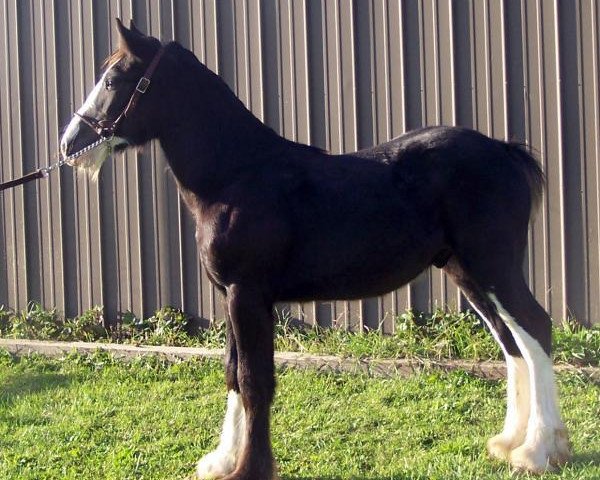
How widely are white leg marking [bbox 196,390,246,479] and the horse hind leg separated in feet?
4.21

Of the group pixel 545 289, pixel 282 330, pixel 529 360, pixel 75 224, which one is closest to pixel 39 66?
pixel 75 224

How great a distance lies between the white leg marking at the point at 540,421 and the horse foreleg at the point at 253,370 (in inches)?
45.5

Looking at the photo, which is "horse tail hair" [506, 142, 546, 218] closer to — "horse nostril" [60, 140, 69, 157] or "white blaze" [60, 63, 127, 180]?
"white blaze" [60, 63, 127, 180]

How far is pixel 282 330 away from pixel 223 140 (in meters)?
2.77

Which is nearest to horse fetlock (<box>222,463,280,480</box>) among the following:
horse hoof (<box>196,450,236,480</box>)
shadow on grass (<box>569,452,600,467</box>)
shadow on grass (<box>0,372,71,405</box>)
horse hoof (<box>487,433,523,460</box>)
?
horse hoof (<box>196,450,236,480</box>)

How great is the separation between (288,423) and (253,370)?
47.1 inches

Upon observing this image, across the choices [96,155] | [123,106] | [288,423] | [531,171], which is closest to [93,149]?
[96,155]

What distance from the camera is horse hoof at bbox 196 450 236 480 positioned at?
4289 mm

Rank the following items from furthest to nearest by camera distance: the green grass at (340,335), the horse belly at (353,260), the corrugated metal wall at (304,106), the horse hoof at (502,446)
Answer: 1. the corrugated metal wall at (304,106)
2. the green grass at (340,335)
3. the horse hoof at (502,446)
4. the horse belly at (353,260)

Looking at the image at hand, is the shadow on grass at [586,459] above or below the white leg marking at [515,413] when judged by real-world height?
below

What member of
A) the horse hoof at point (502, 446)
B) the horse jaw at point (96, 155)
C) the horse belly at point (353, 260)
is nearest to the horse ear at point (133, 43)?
the horse jaw at point (96, 155)

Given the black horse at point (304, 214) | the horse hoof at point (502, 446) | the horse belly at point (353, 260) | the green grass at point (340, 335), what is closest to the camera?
the black horse at point (304, 214)

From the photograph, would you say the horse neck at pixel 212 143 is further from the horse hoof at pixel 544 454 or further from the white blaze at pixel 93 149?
the horse hoof at pixel 544 454

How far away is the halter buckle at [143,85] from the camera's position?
169 inches
